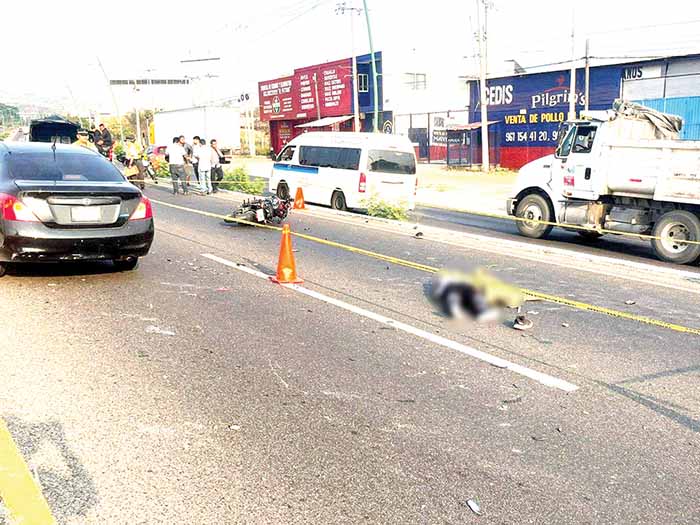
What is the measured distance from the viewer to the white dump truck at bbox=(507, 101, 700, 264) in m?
11.7

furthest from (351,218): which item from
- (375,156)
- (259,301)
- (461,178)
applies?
(461,178)

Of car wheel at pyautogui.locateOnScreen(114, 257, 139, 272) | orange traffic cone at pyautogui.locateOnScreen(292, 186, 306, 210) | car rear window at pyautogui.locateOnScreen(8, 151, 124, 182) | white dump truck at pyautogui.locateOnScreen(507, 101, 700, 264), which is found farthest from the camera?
orange traffic cone at pyautogui.locateOnScreen(292, 186, 306, 210)

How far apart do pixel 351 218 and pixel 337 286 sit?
765 centimetres

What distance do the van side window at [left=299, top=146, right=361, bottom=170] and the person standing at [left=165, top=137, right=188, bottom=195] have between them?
439 cm

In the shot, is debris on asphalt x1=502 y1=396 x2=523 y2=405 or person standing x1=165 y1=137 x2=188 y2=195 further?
person standing x1=165 y1=137 x2=188 y2=195

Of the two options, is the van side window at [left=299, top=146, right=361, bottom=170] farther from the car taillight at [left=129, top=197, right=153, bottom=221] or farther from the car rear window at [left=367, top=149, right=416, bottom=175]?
the car taillight at [left=129, top=197, right=153, bottom=221]

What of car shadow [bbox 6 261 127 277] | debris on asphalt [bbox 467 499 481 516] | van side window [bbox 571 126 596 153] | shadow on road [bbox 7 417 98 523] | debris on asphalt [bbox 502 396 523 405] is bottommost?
debris on asphalt [bbox 502 396 523 405]

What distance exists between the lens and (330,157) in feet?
58.6

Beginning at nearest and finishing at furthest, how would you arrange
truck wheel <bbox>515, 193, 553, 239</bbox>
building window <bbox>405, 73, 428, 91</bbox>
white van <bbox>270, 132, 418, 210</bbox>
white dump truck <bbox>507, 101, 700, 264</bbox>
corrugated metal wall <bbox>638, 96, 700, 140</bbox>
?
white dump truck <bbox>507, 101, 700, 264</bbox>
truck wheel <bbox>515, 193, 553, 239</bbox>
white van <bbox>270, 132, 418, 210</bbox>
corrugated metal wall <bbox>638, 96, 700, 140</bbox>
building window <bbox>405, 73, 428, 91</bbox>

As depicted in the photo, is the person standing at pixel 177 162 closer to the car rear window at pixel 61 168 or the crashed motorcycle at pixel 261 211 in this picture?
the crashed motorcycle at pixel 261 211

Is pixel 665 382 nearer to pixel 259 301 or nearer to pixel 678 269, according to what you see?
pixel 259 301

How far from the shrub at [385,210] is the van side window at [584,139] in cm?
440

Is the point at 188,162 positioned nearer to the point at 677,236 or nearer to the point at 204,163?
the point at 204,163

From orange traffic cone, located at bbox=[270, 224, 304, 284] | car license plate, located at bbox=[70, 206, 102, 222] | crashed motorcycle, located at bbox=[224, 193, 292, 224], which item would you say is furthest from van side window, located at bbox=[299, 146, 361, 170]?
car license plate, located at bbox=[70, 206, 102, 222]
